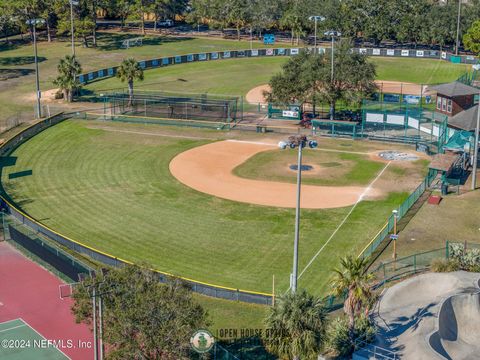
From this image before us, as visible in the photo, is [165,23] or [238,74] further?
[165,23]

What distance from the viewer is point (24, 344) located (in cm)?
4084

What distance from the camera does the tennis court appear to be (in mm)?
39688

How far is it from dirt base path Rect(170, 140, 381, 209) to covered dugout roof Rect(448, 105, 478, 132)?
16058mm

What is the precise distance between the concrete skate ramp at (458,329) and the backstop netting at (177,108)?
5557 cm

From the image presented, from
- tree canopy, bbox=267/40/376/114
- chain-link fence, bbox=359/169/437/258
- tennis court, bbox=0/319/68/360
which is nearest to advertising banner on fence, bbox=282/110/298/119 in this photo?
tree canopy, bbox=267/40/376/114

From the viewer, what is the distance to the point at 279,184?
68938mm

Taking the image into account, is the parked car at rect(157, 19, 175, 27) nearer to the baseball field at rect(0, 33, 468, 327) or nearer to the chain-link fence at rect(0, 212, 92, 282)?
the baseball field at rect(0, 33, 468, 327)

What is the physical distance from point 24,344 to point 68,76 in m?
69.0

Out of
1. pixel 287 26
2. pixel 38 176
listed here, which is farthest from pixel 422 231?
pixel 287 26

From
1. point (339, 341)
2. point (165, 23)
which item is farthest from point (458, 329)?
point (165, 23)

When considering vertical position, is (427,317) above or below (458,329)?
above

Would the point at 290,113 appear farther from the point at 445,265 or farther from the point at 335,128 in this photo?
the point at 445,265

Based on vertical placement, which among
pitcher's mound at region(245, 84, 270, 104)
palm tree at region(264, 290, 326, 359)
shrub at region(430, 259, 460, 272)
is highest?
pitcher's mound at region(245, 84, 270, 104)

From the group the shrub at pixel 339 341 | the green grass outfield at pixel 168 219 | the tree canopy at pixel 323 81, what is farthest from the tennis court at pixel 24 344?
the tree canopy at pixel 323 81
